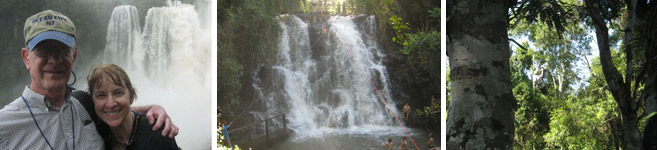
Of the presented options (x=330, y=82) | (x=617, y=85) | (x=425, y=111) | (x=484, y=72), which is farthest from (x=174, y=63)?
(x=617, y=85)

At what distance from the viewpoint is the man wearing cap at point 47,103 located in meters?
2.03

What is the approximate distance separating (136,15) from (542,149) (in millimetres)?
6235

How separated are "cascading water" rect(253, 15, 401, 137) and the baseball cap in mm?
1124

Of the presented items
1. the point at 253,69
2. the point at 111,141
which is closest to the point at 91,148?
the point at 111,141

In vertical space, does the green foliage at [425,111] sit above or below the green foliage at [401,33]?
below

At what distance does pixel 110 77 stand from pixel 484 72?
69.1 inches

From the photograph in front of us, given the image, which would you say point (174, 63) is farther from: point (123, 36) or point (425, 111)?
point (425, 111)

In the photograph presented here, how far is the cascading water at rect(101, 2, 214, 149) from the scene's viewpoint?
8.17ft

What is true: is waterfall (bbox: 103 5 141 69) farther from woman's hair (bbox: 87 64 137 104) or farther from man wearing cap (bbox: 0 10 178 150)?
man wearing cap (bbox: 0 10 178 150)

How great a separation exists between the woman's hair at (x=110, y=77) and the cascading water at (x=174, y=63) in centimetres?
4

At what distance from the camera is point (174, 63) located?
8.89ft

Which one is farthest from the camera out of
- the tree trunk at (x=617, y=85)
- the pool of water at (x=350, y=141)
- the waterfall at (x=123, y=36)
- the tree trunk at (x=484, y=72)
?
the tree trunk at (x=617, y=85)

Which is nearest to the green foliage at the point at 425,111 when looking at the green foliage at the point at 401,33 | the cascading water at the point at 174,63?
the green foliage at the point at 401,33

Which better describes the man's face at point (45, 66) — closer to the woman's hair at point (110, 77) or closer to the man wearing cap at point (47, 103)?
the man wearing cap at point (47, 103)
